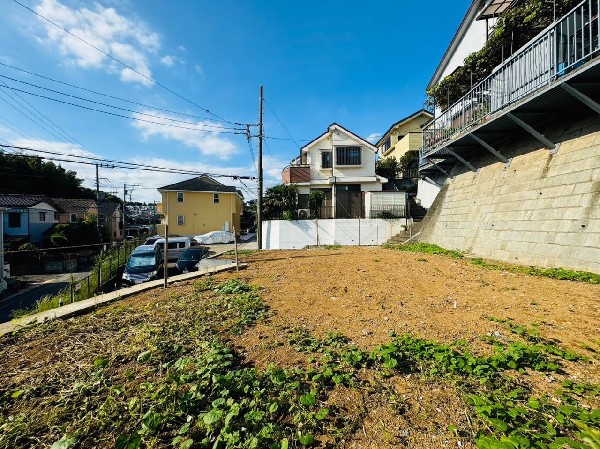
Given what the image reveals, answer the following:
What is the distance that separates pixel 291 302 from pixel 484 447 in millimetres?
3093

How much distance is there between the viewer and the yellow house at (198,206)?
87.8 ft

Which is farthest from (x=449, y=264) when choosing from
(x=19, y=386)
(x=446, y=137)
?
(x=19, y=386)

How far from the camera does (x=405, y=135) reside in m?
22.8

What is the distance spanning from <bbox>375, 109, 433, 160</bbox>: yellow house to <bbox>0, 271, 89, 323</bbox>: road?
2441 cm

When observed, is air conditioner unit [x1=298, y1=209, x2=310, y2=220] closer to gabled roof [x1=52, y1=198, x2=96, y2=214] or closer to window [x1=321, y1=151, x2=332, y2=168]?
window [x1=321, y1=151, x2=332, y2=168]

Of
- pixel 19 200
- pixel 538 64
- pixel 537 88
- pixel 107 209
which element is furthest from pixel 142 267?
pixel 107 209

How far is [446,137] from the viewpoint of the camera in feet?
35.4

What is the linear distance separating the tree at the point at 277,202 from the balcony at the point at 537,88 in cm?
1006

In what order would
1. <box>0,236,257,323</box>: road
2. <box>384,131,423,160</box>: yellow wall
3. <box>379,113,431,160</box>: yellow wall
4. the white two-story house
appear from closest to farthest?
<box>0,236,257,323</box>: road < the white two-story house < <box>384,131,423,160</box>: yellow wall < <box>379,113,431,160</box>: yellow wall

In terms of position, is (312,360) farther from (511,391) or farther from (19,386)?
(19,386)

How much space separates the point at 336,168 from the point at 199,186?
52.5ft

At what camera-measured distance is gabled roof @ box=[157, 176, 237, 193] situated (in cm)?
2669

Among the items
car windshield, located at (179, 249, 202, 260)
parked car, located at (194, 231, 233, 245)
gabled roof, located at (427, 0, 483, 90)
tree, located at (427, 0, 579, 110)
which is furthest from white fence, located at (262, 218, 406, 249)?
parked car, located at (194, 231, 233, 245)

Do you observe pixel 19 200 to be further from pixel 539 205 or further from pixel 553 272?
pixel 539 205
